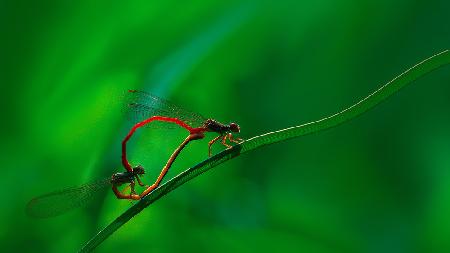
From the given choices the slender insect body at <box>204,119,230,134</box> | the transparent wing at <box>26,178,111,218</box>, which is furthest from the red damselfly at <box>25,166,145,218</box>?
the slender insect body at <box>204,119,230,134</box>

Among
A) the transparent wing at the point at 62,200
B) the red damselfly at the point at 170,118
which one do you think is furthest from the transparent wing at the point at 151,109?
the transparent wing at the point at 62,200

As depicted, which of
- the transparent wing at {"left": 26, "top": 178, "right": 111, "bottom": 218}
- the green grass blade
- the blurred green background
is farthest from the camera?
the blurred green background

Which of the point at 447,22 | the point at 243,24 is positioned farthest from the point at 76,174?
the point at 447,22

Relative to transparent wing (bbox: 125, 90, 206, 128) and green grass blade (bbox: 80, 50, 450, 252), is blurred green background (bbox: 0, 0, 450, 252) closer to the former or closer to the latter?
transparent wing (bbox: 125, 90, 206, 128)

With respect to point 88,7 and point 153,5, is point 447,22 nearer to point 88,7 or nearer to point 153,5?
point 153,5

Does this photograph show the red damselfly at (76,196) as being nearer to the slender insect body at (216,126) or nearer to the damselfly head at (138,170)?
the damselfly head at (138,170)

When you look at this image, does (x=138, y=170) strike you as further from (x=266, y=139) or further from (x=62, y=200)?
(x=266, y=139)
